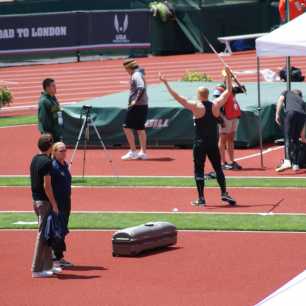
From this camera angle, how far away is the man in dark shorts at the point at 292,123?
65.4 feet

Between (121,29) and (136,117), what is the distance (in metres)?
21.6

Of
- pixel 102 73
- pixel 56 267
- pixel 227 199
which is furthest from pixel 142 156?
pixel 102 73

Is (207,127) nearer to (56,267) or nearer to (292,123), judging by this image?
(292,123)

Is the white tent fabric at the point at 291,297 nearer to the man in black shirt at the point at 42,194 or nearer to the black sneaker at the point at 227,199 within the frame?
the man in black shirt at the point at 42,194

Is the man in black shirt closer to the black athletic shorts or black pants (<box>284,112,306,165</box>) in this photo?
black pants (<box>284,112,306,165</box>)

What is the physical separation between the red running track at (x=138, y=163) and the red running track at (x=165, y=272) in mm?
5590

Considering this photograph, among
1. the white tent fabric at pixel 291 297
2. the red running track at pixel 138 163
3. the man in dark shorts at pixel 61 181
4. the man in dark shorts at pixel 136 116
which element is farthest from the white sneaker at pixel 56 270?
the man in dark shorts at pixel 136 116

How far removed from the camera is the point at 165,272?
12.6 metres

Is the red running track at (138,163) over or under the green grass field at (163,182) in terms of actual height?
under

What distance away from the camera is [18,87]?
118ft

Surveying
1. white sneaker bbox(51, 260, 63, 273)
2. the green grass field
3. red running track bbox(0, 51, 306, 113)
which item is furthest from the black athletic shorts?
red running track bbox(0, 51, 306, 113)

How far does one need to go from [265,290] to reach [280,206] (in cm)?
532

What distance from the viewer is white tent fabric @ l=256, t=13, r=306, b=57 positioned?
1756 centimetres

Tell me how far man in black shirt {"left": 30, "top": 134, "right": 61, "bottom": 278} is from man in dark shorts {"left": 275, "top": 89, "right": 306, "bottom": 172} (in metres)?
8.25
